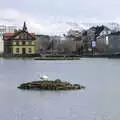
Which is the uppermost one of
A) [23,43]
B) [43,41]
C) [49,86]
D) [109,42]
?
[43,41]

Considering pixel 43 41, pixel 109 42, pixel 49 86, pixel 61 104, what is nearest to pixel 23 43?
pixel 109 42

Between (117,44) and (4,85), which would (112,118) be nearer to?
(4,85)

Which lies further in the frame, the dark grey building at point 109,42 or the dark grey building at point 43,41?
the dark grey building at point 43,41

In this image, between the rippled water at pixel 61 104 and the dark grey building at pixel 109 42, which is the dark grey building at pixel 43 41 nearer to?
the dark grey building at pixel 109 42

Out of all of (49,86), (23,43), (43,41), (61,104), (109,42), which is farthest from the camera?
(43,41)

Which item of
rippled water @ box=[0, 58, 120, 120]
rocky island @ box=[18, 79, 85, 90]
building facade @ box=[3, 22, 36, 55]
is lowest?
rippled water @ box=[0, 58, 120, 120]

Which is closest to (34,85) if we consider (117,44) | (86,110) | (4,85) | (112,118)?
(4,85)

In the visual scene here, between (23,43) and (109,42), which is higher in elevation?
(109,42)

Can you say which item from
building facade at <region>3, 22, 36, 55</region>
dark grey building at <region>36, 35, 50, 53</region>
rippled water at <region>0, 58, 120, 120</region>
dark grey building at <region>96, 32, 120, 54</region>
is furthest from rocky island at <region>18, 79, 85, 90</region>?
dark grey building at <region>36, 35, 50, 53</region>

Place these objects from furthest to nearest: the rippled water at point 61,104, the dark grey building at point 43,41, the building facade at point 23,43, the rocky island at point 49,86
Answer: the dark grey building at point 43,41 < the building facade at point 23,43 < the rocky island at point 49,86 < the rippled water at point 61,104

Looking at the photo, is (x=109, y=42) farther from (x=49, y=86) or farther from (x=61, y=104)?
(x=61, y=104)

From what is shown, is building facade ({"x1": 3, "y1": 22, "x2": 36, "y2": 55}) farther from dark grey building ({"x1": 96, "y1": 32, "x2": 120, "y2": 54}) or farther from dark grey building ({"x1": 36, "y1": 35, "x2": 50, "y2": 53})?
dark grey building ({"x1": 36, "y1": 35, "x2": 50, "y2": 53})

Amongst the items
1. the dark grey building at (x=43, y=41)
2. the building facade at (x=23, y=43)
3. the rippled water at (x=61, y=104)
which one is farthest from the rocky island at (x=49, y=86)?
the dark grey building at (x=43, y=41)

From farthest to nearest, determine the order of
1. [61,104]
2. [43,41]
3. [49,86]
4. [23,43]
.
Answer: [43,41], [23,43], [49,86], [61,104]
